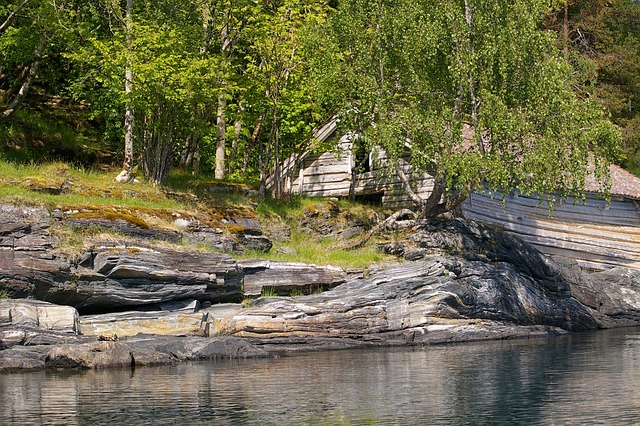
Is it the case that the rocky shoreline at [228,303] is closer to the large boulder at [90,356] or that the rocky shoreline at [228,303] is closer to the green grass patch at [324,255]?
the large boulder at [90,356]

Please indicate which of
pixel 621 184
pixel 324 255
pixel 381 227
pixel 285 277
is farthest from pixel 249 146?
pixel 621 184

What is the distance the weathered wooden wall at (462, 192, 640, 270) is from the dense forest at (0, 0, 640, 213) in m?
4.64

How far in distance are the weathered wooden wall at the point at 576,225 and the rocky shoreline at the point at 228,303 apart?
605 cm

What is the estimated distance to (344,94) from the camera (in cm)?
3466

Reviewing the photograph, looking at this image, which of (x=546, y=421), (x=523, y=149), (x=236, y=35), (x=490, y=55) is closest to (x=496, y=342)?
(x=523, y=149)

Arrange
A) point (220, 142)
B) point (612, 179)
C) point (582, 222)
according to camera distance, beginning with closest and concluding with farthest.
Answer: point (220, 142)
point (582, 222)
point (612, 179)

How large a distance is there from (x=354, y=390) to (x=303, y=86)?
20.6 meters

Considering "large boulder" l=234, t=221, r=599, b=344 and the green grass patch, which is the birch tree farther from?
the green grass patch

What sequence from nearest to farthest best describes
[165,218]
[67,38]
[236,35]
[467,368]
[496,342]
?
[467,368] → [496,342] → [165,218] → [67,38] → [236,35]

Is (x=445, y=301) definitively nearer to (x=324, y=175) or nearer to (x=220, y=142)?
(x=324, y=175)

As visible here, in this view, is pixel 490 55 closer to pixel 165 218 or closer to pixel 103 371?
pixel 165 218

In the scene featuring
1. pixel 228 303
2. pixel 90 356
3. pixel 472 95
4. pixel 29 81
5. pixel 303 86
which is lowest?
pixel 90 356

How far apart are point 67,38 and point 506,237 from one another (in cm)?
1869

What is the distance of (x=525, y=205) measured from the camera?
3997 centimetres
